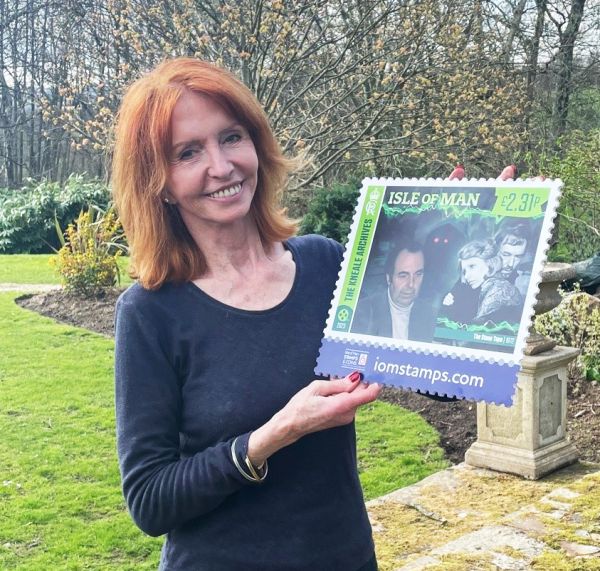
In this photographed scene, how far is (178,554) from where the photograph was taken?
1622mm

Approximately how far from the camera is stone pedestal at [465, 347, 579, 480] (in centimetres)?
480

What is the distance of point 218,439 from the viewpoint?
5.23 ft

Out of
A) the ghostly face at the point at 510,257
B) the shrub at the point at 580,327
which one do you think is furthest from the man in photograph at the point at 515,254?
the shrub at the point at 580,327

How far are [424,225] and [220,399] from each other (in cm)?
55

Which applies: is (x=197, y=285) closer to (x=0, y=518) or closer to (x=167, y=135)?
(x=167, y=135)

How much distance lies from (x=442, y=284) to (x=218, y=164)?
53 cm

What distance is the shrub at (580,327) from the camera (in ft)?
20.2

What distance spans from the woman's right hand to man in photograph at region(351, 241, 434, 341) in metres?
0.12

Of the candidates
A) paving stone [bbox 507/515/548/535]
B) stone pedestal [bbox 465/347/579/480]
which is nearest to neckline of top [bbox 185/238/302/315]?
paving stone [bbox 507/515/548/535]

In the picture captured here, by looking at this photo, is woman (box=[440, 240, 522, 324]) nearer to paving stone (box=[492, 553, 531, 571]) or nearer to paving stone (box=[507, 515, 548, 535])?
paving stone (box=[492, 553, 531, 571])

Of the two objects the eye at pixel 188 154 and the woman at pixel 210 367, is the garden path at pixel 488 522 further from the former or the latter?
the eye at pixel 188 154

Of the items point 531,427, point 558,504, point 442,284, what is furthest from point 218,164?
point 531,427

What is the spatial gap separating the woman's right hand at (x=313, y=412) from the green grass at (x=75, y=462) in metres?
2.83

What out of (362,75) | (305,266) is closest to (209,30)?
(362,75)
